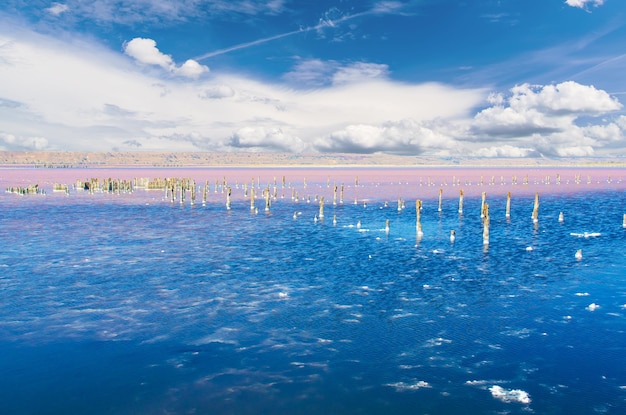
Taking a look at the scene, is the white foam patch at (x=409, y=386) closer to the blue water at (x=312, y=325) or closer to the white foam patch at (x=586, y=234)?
the blue water at (x=312, y=325)

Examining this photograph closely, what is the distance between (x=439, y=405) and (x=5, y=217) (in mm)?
70734

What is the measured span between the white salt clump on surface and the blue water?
69mm

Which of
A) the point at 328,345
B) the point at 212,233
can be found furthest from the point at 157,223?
the point at 328,345

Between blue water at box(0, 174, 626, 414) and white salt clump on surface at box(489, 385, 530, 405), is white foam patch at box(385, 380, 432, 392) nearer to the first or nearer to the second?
blue water at box(0, 174, 626, 414)

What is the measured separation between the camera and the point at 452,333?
23.2 metres

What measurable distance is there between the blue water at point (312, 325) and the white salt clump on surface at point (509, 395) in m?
0.07

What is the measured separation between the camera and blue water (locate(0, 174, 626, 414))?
17.6 metres

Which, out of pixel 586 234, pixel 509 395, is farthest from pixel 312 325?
pixel 586 234

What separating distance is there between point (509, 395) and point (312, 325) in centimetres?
1029

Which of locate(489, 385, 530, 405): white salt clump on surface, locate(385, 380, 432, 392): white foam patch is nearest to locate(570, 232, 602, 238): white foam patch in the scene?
locate(489, 385, 530, 405): white salt clump on surface

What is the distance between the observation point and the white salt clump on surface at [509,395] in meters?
17.1

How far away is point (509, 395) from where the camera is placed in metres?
17.4

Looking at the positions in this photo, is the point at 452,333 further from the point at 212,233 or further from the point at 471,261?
the point at 212,233

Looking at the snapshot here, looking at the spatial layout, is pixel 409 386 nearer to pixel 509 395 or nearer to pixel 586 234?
pixel 509 395
